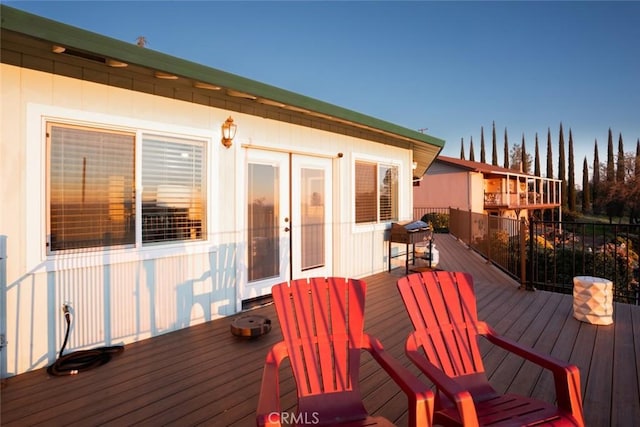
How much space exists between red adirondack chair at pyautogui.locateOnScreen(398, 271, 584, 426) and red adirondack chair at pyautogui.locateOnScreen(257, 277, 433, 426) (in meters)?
0.24

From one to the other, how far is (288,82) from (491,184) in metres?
16.4

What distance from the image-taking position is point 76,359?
2.83 metres

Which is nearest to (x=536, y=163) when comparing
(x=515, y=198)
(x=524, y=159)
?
(x=524, y=159)

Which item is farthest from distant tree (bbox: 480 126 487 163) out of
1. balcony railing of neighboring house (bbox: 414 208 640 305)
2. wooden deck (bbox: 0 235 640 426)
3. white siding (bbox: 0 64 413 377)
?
white siding (bbox: 0 64 413 377)

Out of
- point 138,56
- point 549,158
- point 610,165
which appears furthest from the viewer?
point 549,158

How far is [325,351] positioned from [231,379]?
1.09 meters

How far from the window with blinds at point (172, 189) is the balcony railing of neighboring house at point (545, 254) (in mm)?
4481

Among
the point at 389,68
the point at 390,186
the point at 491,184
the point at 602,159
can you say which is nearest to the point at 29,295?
the point at 390,186

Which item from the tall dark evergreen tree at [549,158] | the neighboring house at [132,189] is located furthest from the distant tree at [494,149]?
the neighboring house at [132,189]

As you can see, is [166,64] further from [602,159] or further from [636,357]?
[602,159]

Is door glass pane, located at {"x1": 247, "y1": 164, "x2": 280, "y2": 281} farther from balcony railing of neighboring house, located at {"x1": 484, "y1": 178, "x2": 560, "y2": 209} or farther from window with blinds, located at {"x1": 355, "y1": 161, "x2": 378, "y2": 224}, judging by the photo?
balcony railing of neighboring house, located at {"x1": 484, "y1": 178, "x2": 560, "y2": 209}

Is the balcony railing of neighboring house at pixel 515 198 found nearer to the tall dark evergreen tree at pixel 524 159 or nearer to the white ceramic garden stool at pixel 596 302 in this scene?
the tall dark evergreen tree at pixel 524 159

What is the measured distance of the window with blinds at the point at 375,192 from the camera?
234 inches

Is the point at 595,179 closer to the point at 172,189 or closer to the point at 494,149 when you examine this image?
the point at 494,149
